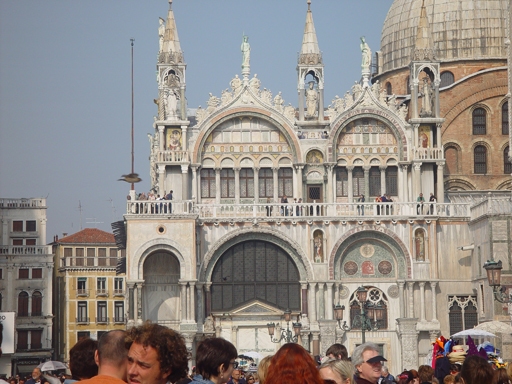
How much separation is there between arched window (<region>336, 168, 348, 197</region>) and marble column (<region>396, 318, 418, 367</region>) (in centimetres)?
620

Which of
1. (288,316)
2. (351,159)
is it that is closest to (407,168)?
(351,159)

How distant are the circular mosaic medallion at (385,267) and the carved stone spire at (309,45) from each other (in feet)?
30.2

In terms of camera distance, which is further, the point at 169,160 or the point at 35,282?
the point at 35,282

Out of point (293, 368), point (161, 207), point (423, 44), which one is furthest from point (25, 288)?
point (293, 368)

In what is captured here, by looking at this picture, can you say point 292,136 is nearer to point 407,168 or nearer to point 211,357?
point 407,168

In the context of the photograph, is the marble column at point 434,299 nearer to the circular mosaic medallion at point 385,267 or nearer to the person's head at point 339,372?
the circular mosaic medallion at point 385,267

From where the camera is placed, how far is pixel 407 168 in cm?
4375

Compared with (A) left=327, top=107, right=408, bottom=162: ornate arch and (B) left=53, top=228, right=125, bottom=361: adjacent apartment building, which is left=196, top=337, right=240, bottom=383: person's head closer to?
(A) left=327, top=107, right=408, bottom=162: ornate arch

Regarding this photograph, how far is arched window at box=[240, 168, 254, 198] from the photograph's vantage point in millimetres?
43719

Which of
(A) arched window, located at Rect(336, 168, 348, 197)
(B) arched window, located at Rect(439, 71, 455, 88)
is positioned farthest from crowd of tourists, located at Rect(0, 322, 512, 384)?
(B) arched window, located at Rect(439, 71, 455, 88)

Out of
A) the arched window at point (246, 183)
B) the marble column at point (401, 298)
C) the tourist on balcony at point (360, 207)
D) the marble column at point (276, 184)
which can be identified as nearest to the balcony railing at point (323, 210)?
the tourist on balcony at point (360, 207)

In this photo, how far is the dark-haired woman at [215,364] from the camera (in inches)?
350

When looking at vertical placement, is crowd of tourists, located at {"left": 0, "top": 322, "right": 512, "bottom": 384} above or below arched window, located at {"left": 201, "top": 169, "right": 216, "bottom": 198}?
below

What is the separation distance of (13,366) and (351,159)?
29.3 m
